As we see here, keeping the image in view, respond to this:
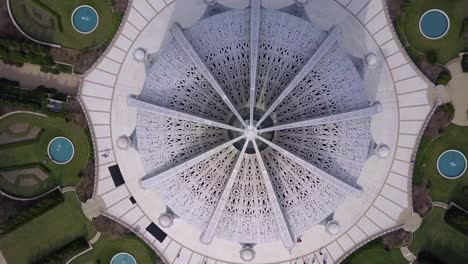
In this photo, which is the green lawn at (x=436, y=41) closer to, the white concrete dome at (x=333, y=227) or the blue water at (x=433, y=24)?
the blue water at (x=433, y=24)

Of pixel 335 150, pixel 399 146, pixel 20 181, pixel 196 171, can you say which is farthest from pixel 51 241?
pixel 399 146

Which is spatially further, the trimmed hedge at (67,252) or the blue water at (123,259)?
the blue water at (123,259)

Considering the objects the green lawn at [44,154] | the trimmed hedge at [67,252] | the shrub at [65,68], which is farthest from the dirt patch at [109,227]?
the shrub at [65,68]

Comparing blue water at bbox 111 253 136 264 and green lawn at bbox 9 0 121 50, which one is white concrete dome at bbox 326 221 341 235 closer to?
blue water at bbox 111 253 136 264

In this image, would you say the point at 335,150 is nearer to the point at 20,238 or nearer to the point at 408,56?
the point at 408,56

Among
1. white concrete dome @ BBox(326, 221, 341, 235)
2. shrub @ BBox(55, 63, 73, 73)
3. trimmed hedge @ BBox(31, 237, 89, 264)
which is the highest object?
shrub @ BBox(55, 63, 73, 73)

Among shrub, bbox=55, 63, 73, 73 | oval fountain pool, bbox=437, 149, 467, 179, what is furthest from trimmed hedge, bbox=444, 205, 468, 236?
shrub, bbox=55, 63, 73, 73

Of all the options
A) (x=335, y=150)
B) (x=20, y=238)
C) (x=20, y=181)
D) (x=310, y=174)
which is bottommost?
(x=20, y=238)
